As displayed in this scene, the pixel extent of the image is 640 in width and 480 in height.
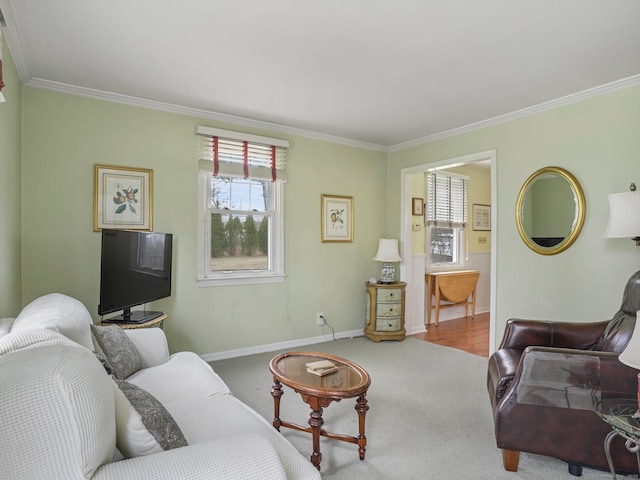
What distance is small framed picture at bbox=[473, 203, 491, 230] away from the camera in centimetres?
632

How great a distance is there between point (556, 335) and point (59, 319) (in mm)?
2792

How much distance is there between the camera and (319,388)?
1925 mm

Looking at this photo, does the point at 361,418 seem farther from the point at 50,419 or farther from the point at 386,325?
the point at 386,325

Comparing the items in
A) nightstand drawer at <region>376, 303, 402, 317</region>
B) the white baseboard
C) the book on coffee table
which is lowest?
the white baseboard

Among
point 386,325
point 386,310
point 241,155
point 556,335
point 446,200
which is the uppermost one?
point 241,155

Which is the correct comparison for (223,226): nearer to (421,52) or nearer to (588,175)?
(421,52)

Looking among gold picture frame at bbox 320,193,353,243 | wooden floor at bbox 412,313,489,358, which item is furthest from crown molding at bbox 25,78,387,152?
wooden floor at bbox 412,313,489,358

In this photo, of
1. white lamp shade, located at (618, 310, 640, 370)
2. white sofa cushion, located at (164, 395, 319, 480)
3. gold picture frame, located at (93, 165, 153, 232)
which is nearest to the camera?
white sofa cushion, located at (164, 395, 319, 480)

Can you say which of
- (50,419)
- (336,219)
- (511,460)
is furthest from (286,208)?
(50,419)

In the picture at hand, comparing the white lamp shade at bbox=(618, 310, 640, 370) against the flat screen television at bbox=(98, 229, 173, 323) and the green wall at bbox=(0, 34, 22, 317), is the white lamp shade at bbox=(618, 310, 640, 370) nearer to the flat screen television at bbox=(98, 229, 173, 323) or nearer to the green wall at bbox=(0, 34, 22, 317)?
the flat screen television at bbox=(98, 229, 173, 323)

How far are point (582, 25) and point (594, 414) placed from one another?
2.08 m

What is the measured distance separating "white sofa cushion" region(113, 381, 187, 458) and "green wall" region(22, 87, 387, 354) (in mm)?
2386

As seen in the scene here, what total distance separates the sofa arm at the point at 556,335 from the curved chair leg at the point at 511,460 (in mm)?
739

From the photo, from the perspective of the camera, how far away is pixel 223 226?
390 cm
